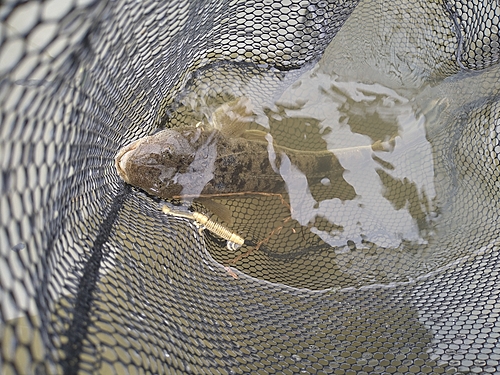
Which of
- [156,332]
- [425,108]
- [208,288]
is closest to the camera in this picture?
[156,332]

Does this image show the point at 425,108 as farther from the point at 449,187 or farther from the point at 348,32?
the point at 348,32

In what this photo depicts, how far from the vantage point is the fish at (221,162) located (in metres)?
2.46

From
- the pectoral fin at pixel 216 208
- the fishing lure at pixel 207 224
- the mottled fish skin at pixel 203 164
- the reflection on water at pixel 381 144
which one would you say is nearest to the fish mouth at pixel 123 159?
the mottled fish skin at pixel 203 164

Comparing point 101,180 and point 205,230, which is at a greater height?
point 101,180

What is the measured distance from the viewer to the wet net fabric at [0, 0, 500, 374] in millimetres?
1396

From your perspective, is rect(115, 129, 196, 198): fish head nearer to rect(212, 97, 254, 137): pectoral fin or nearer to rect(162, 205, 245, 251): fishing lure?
rect(162, 205, 245, 251): fishing lure

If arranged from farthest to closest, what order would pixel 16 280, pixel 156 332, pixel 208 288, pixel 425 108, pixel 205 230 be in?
pixel 425 108 < pixel 205 230 < pixel 208 288 < pixel 156 332 < pixel 16 280

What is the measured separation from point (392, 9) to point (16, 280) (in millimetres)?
3302

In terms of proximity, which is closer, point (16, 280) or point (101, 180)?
point (16, 280)

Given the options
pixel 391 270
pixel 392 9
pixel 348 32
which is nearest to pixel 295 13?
pixel 348 32

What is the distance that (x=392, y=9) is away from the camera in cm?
316

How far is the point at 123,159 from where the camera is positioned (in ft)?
7.86

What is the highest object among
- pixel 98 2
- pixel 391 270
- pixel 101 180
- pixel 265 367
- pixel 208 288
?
pixel 98 2

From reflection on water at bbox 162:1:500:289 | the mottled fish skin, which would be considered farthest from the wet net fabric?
the mottled fish skin
